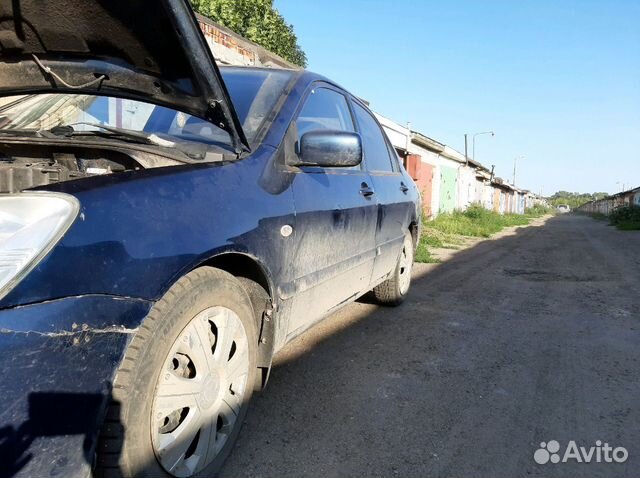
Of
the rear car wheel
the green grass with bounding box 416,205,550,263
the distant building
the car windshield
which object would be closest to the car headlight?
the car windshield

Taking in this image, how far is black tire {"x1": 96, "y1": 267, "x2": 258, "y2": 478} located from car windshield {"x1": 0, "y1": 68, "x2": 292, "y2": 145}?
37.0 inches

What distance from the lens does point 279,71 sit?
298 centimetres

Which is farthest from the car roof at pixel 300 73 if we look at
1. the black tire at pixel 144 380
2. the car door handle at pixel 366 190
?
the black tire at pixel 144 380

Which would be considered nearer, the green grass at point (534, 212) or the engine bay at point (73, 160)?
the engine bay at point (73, 160)

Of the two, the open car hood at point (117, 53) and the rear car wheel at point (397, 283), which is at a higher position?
the open car hood at point (117, 53)

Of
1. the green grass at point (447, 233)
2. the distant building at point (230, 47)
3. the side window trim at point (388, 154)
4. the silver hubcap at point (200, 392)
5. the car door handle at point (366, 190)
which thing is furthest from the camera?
the green grass at point (447, 233)

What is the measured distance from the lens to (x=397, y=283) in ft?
15.8

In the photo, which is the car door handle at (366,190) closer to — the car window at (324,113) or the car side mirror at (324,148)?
the car window at (324,113)

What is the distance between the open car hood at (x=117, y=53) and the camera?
6.14ft

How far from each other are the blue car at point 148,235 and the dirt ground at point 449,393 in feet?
1.47

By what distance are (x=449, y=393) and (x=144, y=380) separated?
2.04m

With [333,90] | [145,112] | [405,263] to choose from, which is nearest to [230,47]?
[405,263]

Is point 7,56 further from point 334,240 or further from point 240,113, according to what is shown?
point 334,240

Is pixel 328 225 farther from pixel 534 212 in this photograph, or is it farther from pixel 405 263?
pixel 534 212
